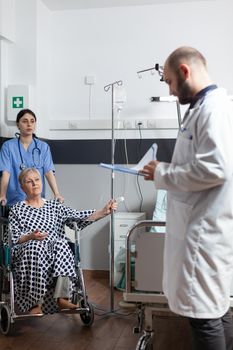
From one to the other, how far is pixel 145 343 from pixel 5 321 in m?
1.10

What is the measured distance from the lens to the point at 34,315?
9.25ft

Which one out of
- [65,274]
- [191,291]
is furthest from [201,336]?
[65,274]

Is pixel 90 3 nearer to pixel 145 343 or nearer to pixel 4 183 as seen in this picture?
A: pixel 4 183

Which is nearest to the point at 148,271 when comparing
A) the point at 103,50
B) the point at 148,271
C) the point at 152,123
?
the point at 148,271

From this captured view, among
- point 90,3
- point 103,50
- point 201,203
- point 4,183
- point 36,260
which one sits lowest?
point 36,260

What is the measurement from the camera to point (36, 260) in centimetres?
286

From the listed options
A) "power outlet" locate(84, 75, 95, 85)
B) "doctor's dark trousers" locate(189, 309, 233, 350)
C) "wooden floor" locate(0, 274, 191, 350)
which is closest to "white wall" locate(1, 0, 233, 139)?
"power outlet" locate(84, 75, 95, 85)

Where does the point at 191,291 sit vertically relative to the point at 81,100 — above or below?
below

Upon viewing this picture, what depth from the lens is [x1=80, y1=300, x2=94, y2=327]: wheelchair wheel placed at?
2981mm

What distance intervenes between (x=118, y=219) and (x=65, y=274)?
1292 mm

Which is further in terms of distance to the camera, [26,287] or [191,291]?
[26,287]

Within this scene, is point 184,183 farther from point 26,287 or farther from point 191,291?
point 26,287

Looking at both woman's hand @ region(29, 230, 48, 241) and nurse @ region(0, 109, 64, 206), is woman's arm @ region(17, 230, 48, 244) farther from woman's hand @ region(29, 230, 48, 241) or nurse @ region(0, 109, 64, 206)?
nurse @ region(0, 109, 64, 206)

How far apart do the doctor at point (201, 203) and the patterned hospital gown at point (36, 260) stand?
1270mm
